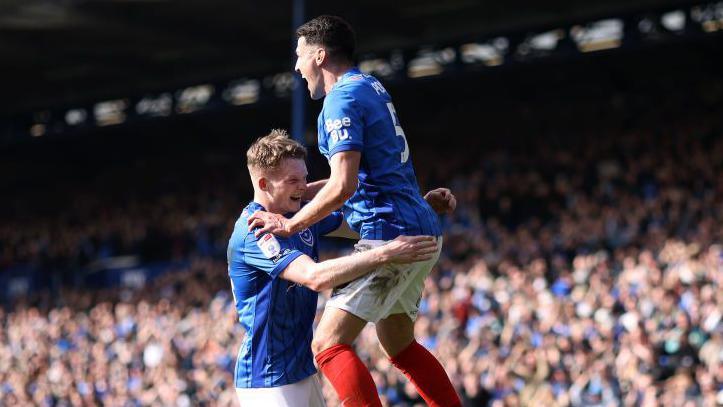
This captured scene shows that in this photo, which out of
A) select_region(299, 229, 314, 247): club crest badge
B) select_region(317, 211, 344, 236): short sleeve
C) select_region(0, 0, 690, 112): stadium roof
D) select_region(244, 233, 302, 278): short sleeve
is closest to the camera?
select_region(244, 233, 302, 278): short sleeve

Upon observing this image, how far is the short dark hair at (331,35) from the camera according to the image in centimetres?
560

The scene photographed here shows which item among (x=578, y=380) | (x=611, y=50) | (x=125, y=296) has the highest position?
(x=611, y=50)

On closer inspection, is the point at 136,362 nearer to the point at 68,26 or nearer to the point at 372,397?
the point at 68,26

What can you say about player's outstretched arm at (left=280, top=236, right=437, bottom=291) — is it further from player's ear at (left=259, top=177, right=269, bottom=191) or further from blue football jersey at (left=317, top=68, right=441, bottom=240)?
player's ear at (left=259, top=177, right=269, bottom=191)

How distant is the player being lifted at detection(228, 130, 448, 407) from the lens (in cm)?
541

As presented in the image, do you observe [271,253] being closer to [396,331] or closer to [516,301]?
[396,331]

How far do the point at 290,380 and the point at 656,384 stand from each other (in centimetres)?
738

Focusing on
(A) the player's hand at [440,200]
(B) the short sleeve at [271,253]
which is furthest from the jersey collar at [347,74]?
(A) the player's hand at [440,200]

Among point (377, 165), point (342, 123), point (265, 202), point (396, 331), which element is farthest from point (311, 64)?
point (396, 331)

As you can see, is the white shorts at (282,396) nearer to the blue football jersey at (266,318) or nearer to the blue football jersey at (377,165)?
the blue football jersey at (266,318)

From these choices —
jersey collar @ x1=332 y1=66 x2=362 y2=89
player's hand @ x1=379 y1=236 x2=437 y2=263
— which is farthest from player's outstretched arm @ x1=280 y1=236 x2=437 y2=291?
jersey collar @ x1=332 y1=66 x2=362 y2=89

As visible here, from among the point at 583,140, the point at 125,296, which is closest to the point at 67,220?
the point at 125,296

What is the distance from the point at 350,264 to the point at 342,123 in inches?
25.6

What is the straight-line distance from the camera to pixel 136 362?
746 inches
